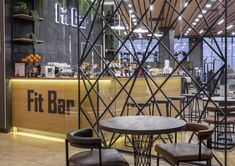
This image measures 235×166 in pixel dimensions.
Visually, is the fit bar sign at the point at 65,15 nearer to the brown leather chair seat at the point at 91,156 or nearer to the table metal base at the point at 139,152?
the table metal base at the point at 139,152

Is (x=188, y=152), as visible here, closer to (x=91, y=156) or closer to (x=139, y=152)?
(x=139, y=152)

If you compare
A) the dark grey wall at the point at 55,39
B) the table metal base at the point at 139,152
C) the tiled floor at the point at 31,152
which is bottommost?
the tiled floor at the point at 31,152

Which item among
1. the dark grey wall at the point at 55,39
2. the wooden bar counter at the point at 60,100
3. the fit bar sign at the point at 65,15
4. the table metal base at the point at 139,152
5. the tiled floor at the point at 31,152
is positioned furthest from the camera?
the fit bar sign at the point at 65,15

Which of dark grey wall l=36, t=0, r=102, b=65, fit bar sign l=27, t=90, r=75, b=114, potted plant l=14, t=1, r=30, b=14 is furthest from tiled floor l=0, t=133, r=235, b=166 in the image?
potted plant l=14, t=1, r=30, b=14

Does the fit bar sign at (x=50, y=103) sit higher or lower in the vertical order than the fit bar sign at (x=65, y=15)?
lower

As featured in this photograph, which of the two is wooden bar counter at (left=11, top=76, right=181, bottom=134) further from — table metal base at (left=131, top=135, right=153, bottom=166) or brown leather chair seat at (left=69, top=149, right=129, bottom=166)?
brown leather chair seat at (left=69, top=149, right=129, bottom=166)

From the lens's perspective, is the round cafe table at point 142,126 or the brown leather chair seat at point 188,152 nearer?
the round cafe table at point 142,126

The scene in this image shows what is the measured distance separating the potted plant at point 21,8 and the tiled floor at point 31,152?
99.6 inches

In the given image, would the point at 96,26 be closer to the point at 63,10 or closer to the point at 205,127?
the point at 63,10

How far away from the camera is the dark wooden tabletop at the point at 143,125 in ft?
8.93

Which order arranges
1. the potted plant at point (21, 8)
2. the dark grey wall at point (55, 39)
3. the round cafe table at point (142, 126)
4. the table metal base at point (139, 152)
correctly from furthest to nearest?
1. the dark grey wall at point (55, 39)
2. the potted plant at point (21, 8)
3. the table metal base at point (139, 152)
4. the round cafe table at point (142, 126)

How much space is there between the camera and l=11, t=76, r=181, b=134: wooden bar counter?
17.8 ft

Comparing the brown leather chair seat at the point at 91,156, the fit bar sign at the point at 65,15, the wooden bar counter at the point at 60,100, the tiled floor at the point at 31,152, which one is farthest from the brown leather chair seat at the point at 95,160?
the fit bar sign at the point at 65,15

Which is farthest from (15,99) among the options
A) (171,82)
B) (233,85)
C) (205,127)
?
(233,85)
